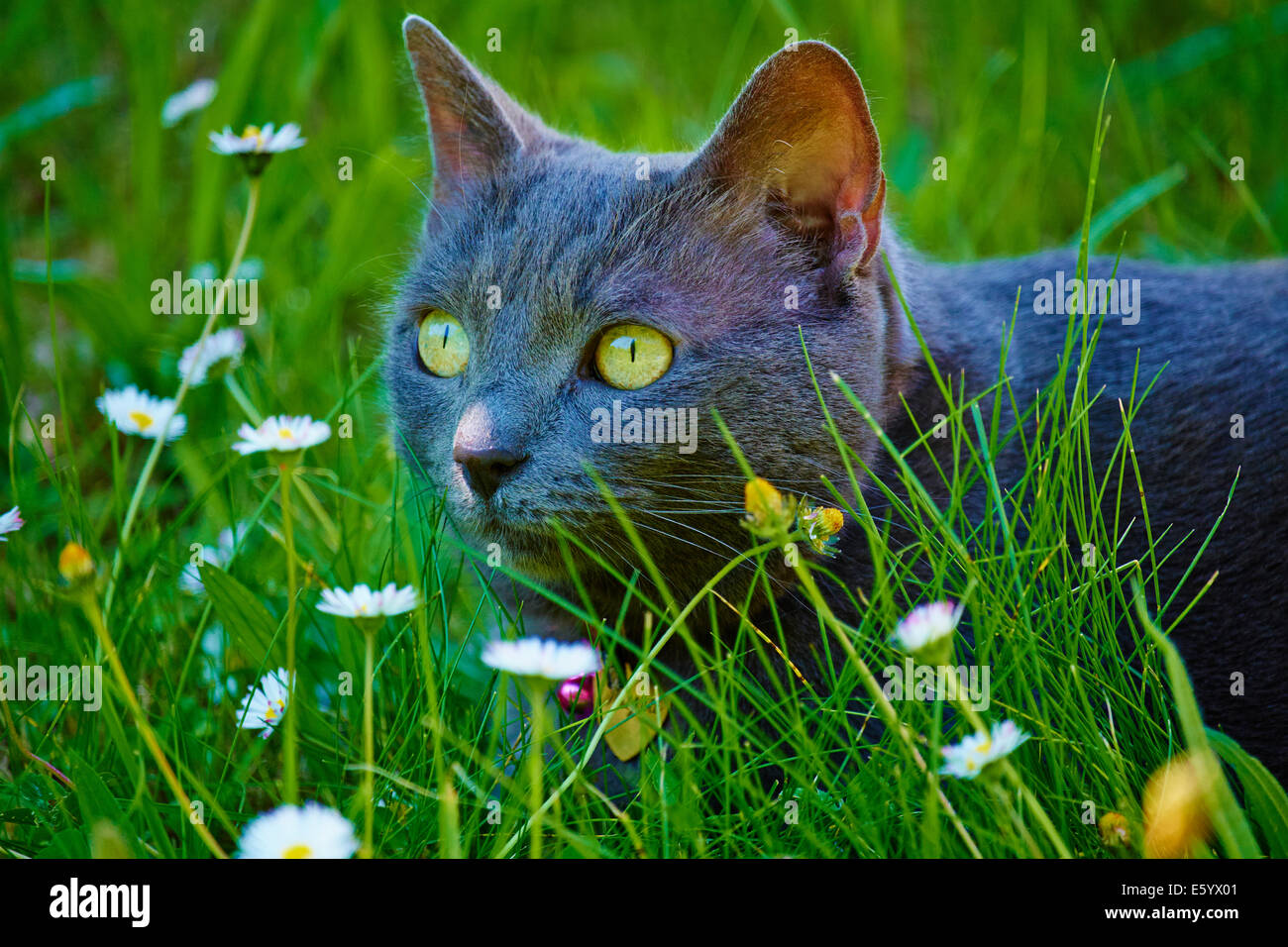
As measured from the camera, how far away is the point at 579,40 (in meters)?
4.23

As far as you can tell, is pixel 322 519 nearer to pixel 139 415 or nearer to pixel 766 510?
pixel 139 415

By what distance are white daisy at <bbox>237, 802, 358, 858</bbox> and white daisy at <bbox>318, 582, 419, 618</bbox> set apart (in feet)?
0.73

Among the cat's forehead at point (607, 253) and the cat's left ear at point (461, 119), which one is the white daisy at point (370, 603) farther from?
the cat's left ear at point (461, 119)

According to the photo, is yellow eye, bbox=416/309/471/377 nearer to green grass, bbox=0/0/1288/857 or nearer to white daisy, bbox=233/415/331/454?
green grass, bbox=0/0/1288/857

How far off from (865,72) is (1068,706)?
2.51 metres

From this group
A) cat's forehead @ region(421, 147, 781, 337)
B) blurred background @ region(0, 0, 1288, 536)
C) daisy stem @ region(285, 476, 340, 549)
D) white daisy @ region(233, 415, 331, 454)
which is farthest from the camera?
blurred background @ region(0, 0, 1288, 536)

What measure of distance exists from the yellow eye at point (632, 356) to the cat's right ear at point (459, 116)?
1.70 feet

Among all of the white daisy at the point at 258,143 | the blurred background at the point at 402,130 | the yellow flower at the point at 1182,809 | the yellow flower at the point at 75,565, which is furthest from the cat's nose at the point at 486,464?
the blurred background at the point at 402,130

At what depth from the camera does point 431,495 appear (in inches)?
76.5

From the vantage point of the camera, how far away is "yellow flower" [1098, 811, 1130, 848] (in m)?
1.35

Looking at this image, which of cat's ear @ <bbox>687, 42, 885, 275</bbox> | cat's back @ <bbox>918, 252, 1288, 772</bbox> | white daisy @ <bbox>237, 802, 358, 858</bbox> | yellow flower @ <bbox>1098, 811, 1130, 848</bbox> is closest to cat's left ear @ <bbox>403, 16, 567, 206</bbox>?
cat's ear @ <bbox>687, 42, 885, 275</bbox>

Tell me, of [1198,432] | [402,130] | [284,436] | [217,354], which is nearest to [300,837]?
[284,436]

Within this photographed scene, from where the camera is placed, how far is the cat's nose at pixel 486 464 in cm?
159
